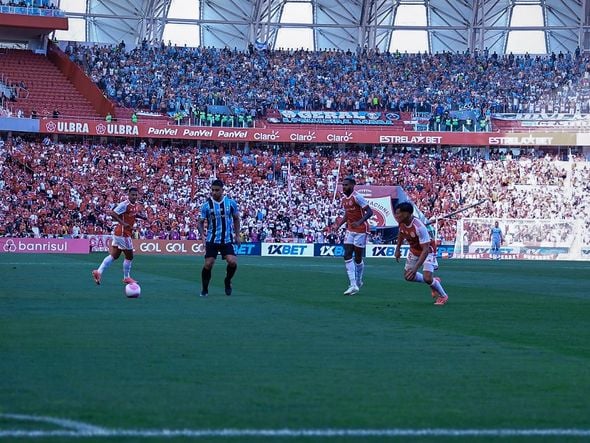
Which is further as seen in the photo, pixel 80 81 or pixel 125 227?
pixel 80 81

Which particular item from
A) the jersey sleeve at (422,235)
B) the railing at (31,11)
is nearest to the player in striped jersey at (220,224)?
the jersey sleeve at (422,235)

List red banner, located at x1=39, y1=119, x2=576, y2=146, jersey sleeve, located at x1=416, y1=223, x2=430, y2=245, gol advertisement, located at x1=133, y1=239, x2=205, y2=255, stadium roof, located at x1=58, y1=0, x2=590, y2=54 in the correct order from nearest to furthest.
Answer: jersey sleeve, located at x1=416, y1=223, x2=430, y2=245, gol advertisement, located at x1=133, y1=239, x2=205, y2=255, red banner, located at x1=39, y1=119, x2=576, y2=146, stadium roof, located at x1=58, y1=0, x2=590, y2=54

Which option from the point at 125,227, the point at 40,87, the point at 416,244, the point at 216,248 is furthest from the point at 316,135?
the point at 416,244

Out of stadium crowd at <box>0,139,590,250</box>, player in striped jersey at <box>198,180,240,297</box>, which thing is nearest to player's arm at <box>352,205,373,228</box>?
player in striped jersey at <box>198,180,240,297</box>

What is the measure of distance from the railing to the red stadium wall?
2857 millimetres

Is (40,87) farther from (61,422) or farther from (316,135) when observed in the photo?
(61,422)

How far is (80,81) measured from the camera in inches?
2813

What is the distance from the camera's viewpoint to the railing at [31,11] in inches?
2790

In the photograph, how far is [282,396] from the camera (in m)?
8.84

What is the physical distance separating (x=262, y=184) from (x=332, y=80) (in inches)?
539

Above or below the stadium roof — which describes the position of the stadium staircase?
below

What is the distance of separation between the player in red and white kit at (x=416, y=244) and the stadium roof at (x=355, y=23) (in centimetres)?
6415

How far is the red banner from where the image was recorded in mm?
67125

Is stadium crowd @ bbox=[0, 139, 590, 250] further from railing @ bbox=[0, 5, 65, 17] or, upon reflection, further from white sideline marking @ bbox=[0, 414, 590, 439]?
white sideline marking @ bbox=[0, 414, 590, 439]
